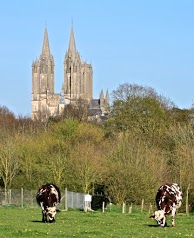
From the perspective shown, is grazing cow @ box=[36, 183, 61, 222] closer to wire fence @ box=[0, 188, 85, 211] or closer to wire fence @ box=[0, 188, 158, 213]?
wire fence @ box=[0, 188, 158, 213]

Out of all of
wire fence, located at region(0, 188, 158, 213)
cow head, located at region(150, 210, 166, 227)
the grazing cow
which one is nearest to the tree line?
wire fence, located at region(0, 188, 158, 213)

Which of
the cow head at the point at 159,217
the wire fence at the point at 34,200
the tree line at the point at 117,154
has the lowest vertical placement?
the cow head at the point at 159,217

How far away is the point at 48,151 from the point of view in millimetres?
68875

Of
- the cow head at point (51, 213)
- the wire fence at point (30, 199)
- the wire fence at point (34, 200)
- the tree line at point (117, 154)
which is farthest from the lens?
the wire fence at point (30, 199)

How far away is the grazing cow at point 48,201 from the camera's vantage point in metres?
32.0

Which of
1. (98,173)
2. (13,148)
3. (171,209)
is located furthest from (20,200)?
(171,209)

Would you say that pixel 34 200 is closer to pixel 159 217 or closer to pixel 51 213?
pixel 51 213

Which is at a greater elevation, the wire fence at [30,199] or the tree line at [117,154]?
the tree line at [117,154]

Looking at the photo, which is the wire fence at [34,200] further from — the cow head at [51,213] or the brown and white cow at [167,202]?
the brown and white cow at [167,202]

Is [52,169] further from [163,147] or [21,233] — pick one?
[21,233]

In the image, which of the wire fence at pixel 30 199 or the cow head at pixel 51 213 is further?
the wire fence at pixel 30 199

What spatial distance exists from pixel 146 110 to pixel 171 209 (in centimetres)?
5382

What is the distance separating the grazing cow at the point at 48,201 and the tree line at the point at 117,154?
1755 centimetres

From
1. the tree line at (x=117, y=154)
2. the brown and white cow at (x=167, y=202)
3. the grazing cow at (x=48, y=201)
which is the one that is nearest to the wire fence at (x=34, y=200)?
the tree line at (x=117, y=154)
